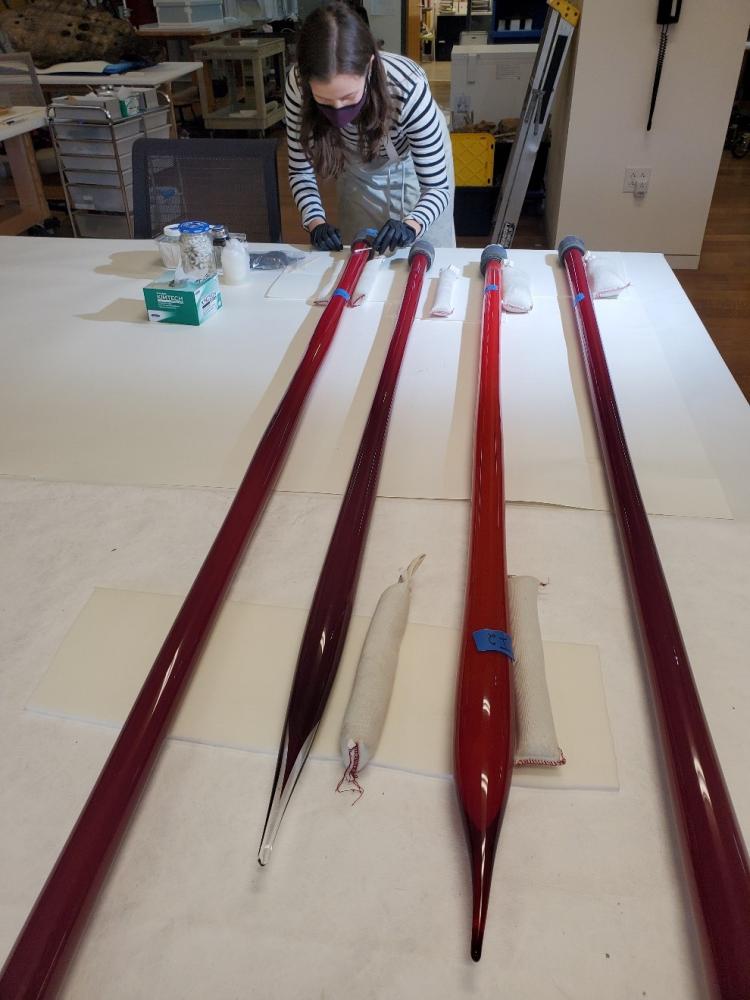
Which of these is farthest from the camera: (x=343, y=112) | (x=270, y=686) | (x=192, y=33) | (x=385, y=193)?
(x=192, y=33)

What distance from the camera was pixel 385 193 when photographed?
6.75ft

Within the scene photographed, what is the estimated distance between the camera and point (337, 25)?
150 cm

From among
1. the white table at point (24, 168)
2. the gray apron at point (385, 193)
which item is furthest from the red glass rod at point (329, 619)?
the white table at point (24, 168)

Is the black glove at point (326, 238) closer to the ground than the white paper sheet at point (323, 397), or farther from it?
farther from it

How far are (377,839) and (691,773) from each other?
303 mm

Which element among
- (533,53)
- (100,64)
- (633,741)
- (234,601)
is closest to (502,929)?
(633,741)

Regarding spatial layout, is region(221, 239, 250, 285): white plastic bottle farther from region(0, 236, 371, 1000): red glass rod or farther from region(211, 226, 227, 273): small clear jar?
region(0, 236, 371, 1000): red glass rod

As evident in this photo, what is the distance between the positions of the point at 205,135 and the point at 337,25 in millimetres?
5462

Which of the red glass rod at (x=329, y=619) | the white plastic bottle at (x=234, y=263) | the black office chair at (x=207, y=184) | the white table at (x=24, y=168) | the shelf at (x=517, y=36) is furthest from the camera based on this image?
the shelf at (x=517, y=36)

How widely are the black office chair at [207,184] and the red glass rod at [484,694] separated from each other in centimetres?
145

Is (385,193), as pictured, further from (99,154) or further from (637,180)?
(99,154)

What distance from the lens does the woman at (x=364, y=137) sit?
1.52 metres

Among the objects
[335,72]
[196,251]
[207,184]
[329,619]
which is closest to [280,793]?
[329,619]

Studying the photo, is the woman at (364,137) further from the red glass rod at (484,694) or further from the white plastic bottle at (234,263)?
the red glass rod at (484,694)
